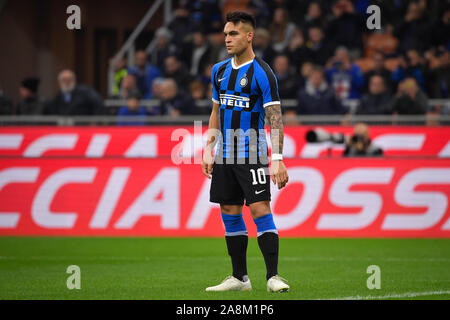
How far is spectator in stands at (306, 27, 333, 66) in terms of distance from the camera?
1850 centimetres

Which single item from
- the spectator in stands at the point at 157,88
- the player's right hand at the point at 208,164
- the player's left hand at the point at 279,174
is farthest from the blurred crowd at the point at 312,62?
the player's left hand at the point at 279,174

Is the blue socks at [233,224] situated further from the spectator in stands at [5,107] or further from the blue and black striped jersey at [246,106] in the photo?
the spectator in stands at [5,107]

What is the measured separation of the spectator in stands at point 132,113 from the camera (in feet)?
55.7

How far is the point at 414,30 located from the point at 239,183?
11.8 metres

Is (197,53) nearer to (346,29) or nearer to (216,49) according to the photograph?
(216,49)

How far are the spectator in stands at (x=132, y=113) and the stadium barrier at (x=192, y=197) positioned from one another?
10.2 feet

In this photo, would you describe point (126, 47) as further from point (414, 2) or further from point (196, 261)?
point (196, 261)

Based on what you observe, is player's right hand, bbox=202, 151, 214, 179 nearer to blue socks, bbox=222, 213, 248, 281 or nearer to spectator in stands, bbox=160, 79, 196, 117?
blue socks, bbox=222, 213, 248, 281

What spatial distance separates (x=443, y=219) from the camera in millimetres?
13383

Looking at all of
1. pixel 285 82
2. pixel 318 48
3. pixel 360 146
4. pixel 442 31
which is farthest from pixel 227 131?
pixel 442 31

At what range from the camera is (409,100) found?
16438 millimetres

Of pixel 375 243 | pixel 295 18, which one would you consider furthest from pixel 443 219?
pixel 295 18
